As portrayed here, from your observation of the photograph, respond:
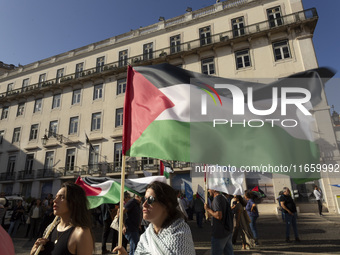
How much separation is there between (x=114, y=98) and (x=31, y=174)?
12257 mm

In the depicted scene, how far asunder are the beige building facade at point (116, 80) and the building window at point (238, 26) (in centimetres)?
9

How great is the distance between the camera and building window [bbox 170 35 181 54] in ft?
75.1

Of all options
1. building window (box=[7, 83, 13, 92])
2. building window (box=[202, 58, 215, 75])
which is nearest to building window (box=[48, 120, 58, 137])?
building window (box=[7, 83, 13, 92])

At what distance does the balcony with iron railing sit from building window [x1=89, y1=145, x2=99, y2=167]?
810 centimetres

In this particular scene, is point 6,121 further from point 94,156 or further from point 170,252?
point 170,252

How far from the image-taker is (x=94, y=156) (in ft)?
74.5

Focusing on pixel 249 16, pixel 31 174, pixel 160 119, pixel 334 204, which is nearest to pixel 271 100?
pixel 160 119

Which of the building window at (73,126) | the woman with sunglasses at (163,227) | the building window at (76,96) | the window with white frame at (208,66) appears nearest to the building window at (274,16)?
the window with white frame at (208,66)

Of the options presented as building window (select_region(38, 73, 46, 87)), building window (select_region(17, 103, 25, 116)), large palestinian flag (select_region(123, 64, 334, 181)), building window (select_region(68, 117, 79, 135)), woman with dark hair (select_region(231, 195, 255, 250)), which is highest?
building window (select_region(38, 73, 46, 87))

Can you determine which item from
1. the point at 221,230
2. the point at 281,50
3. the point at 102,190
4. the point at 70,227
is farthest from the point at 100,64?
the point at 70,227

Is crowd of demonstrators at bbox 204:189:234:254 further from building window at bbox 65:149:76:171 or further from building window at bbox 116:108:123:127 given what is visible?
building window at bbox 65:149:76:171

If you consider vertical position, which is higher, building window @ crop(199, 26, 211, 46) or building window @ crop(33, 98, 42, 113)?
building window @ crop(199, 26, 211, 46)

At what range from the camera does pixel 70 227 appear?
7.42ft

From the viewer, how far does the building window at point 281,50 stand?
1912cm
